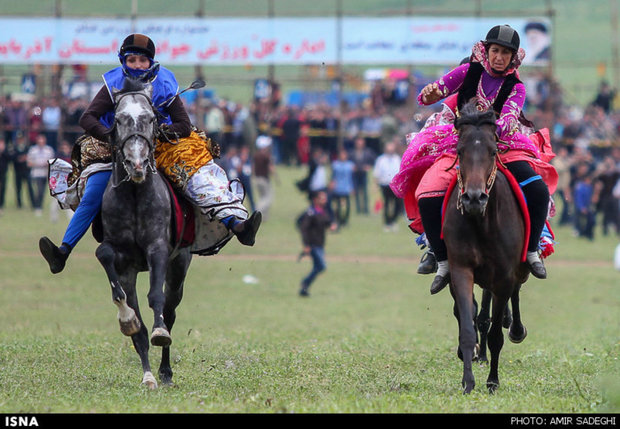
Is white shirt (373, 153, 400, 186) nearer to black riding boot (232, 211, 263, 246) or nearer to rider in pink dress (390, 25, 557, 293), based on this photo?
rider in pink dress (390, 25, 557, 293)

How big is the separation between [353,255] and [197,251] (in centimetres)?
1905

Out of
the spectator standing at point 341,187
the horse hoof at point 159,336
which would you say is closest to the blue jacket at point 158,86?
the horse hoof at point 159,336

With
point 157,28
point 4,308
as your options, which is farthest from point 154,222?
point 157,28

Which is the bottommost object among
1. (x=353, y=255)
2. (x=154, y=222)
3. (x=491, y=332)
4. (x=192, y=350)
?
(x=353, y=255)

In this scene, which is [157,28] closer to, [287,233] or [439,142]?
[287,233]

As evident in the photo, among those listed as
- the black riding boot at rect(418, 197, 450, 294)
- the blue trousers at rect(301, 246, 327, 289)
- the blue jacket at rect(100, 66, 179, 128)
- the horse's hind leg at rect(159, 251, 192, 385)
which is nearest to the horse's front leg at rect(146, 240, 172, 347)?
the horse's hind leg at rect(159, 251, 192, 385)

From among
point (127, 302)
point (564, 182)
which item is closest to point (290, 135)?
point (564, 182)

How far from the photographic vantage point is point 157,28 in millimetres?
38156

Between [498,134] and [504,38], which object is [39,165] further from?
[504,38]

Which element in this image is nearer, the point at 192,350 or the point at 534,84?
the point at 192,350

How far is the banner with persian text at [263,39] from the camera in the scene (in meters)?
37.9

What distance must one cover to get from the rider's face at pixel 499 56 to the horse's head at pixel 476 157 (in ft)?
3.02

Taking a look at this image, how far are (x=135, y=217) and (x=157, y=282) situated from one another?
0.61 metres

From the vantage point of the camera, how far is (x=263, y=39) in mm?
38219
